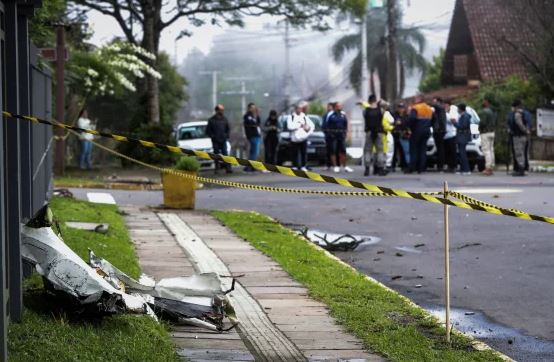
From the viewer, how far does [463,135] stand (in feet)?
93.7

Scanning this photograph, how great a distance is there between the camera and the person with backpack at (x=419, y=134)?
95.3 ft

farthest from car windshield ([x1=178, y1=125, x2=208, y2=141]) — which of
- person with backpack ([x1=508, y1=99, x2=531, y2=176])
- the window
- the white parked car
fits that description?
the window

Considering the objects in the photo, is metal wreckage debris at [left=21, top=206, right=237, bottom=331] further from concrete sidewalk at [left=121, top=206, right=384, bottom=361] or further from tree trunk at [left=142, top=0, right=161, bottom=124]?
tree trunk at [left=142, top=0, right=161, bottom=124]

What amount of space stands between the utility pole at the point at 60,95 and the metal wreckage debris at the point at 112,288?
14.6 metres

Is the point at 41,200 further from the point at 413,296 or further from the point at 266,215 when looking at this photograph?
the point at 266,215

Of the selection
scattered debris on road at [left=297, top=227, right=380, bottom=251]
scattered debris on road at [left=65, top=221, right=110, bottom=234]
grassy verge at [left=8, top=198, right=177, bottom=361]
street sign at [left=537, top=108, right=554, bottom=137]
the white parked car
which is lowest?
scattered debris on road at [left=297, top=227, right=380, bottom=251]

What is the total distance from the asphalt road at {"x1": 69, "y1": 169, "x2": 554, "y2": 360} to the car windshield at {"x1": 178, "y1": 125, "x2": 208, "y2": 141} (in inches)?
425

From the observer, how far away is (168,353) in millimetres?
7262

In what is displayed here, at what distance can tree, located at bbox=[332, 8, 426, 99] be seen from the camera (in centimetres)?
7769

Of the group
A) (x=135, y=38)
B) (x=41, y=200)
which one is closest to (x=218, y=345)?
(x=41, y=200)

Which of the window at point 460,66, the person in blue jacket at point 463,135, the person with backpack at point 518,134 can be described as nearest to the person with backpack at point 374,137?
the person in blue jacket at point 463,135

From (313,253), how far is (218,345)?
5.30 m

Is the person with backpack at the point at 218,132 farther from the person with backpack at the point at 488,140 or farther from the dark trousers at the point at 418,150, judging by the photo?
the person with backpack at the point at 488,140

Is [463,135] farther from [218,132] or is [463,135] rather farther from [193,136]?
[193,136]
